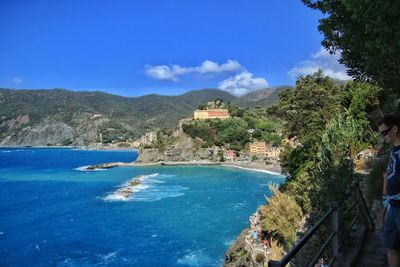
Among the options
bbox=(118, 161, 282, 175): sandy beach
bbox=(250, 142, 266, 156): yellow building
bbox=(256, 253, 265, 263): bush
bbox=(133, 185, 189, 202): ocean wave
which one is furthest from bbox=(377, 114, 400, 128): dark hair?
bbox=(250, 142, 266, 156): yellow building

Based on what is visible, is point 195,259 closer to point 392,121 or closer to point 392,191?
point 392,191

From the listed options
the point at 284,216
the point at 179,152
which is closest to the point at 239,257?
the point at 284,216

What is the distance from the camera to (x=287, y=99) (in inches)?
1064

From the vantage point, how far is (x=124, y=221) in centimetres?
4334

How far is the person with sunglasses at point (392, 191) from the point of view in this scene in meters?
3.83

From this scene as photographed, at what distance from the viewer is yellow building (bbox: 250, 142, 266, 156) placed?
120 m

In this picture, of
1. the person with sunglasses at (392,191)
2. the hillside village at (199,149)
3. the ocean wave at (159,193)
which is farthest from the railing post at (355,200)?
the hillside village at (199,149)

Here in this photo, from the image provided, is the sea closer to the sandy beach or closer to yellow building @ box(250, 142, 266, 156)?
the sandy beach

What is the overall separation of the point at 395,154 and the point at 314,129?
70.1ft

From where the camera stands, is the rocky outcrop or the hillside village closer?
the hillside village

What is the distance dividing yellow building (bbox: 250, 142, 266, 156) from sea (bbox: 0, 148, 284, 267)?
42.1 m

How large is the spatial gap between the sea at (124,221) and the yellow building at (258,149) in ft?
138

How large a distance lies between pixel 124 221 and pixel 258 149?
3224 inches

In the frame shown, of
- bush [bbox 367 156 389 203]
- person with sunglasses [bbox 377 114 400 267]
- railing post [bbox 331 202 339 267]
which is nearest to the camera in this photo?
person with sunglasses [bbox 377 114 400 267]
